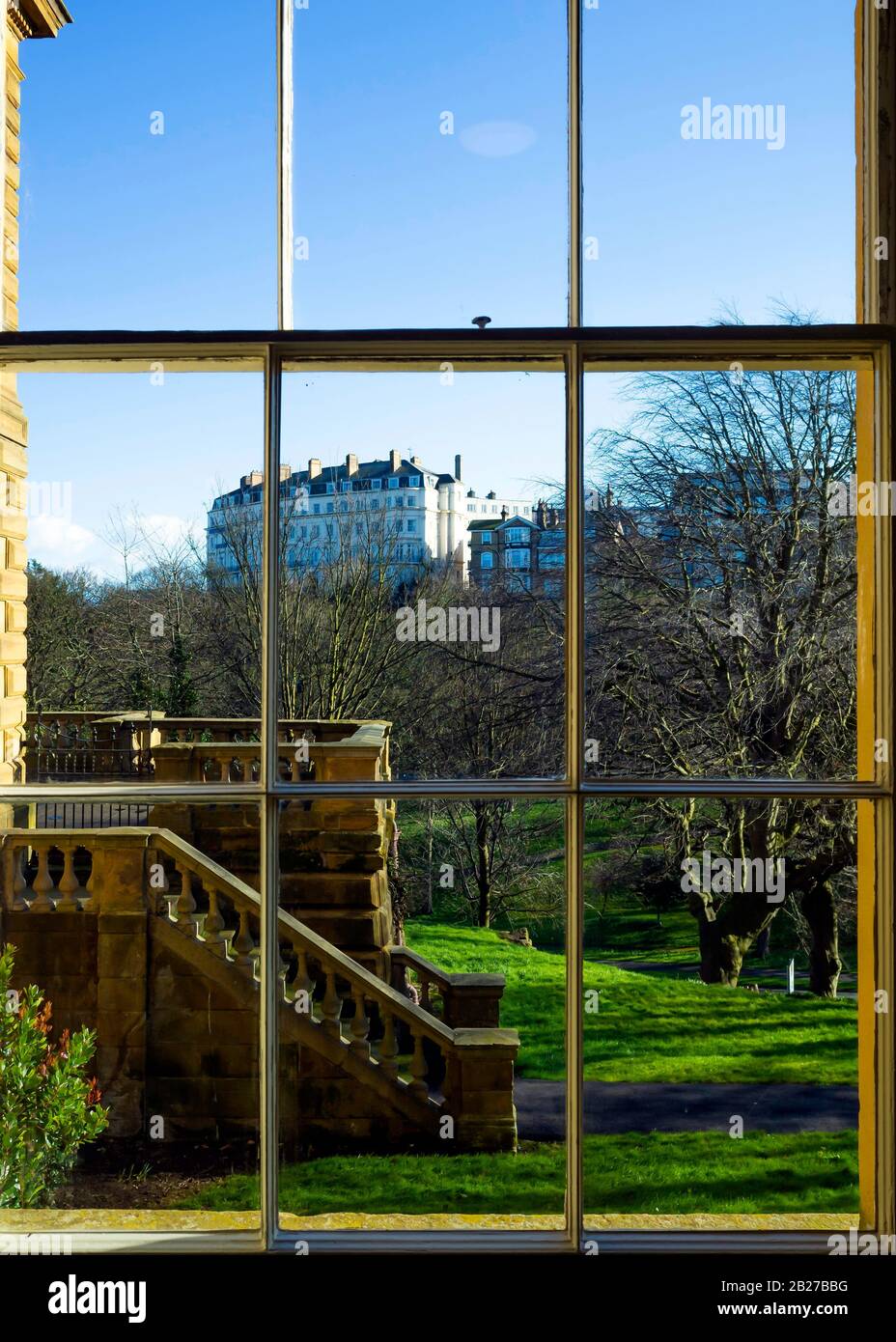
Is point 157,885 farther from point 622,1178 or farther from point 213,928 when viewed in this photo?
point 622,1178

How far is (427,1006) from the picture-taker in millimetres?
2340

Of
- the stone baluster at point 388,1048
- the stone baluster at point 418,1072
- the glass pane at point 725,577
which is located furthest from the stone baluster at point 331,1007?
the glass pane at point 725,577

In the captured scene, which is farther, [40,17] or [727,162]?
[727,162]

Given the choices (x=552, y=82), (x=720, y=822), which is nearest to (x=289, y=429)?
(x=552, y=82)

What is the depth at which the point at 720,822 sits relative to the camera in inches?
94.6

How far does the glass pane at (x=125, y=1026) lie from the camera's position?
1571mm

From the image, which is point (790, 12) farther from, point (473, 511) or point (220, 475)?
point (220, 475)

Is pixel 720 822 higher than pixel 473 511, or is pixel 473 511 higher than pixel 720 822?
pixel 473 511

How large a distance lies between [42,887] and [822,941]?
80.8 inches

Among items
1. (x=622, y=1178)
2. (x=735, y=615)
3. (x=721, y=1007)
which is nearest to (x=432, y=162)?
(x=735, y=615)

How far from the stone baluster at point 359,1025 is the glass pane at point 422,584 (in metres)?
0.82

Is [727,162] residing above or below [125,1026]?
above

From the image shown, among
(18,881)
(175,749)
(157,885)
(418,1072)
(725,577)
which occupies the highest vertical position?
(725,577)

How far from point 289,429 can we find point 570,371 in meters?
0.43
